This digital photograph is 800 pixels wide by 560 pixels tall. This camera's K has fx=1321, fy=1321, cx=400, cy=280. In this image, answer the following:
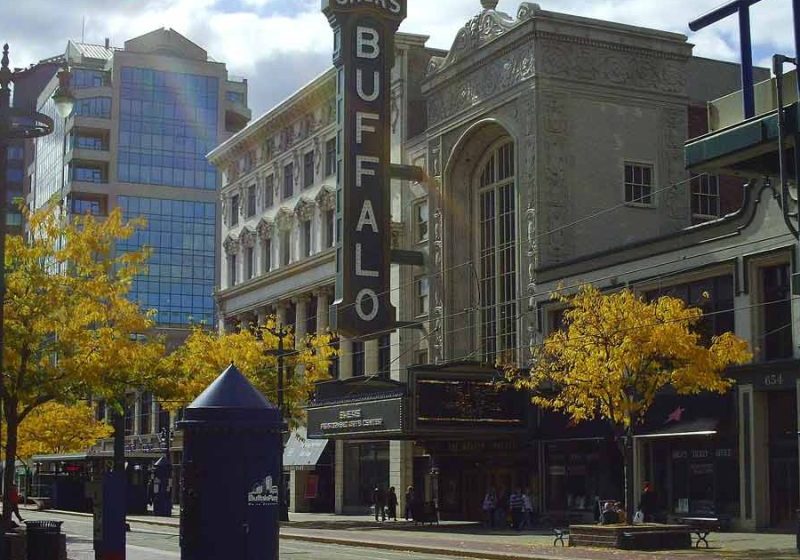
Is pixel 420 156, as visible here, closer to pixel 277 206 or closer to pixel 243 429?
pixel 277 206

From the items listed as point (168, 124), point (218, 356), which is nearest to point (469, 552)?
point (218, 356)

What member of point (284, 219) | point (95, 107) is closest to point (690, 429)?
point (284, 219)

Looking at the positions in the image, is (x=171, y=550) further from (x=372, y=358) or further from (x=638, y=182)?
(x=372, y=358)

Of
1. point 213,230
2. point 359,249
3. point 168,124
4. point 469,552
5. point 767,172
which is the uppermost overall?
point 168,124

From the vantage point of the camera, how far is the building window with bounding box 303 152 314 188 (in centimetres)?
7338

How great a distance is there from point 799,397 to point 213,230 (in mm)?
111156

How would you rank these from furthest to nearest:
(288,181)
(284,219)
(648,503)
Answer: (288,181)
(284,219)
(648,503)

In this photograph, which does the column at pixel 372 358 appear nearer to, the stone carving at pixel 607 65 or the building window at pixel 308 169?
the building window at pixel 308 169

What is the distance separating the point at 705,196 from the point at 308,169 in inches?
1006

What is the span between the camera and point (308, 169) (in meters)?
74.1

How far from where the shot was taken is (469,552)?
33250 millimetres

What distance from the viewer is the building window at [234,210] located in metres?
86.3

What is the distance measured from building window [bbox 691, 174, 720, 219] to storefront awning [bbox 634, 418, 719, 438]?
1458cm

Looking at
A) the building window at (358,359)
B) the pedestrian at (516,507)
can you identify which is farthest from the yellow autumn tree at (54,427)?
the pedestrian at (516,507)
